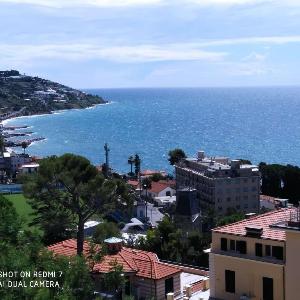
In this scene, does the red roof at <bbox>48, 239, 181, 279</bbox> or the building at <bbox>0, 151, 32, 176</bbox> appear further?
the building at <bbox>0, 151, 32, 176</bbox>

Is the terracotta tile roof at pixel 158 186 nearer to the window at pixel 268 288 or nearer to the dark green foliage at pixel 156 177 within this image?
the dark green foliage at pixel 156 177

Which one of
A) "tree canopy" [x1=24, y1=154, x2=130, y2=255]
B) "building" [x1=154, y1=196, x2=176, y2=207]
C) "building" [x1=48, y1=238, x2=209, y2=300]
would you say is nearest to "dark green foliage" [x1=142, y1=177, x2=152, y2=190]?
"building" [x1=154, y1=196, x2=176, y2=207]

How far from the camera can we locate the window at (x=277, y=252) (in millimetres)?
16172

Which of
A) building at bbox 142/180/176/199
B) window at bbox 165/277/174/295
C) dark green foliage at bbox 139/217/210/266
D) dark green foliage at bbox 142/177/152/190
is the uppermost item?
window at bbox 165/277/174/295

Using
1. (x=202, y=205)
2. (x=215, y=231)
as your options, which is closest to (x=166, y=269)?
(x=215, y=231)

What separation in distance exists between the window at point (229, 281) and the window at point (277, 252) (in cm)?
143

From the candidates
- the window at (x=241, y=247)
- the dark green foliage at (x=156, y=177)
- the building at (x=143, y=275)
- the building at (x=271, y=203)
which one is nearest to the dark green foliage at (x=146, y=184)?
the dark green foliage at (x=156, y=177)

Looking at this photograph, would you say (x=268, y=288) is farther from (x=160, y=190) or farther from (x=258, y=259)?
(x=160, y=190)

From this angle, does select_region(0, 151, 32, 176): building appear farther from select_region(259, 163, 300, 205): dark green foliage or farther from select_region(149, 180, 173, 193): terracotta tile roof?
select_region(259, 163, 300, 205): dark green foliage

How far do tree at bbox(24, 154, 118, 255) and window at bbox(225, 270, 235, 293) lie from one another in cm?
728

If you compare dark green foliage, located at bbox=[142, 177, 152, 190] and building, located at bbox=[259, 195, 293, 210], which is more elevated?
dark green foliage, located at bbox=[142, 177, 152, 190]

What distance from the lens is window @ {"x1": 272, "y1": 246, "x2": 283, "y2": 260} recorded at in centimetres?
1617

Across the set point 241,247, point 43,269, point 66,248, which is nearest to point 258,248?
point 241,247

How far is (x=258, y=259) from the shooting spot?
16516 millimetres
